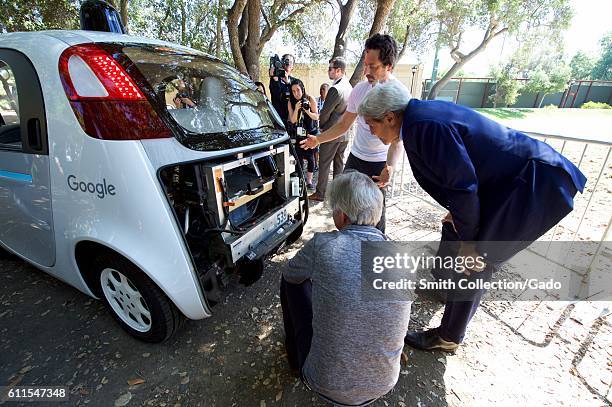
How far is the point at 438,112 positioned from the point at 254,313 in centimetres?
188

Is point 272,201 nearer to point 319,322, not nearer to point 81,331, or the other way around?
point 319,322

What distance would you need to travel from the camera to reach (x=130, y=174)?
154 cm

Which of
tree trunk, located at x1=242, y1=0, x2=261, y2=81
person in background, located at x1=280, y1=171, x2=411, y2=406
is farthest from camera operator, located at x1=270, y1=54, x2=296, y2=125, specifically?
person in background, located at x1=280, y1=171, x2=411, y2=406

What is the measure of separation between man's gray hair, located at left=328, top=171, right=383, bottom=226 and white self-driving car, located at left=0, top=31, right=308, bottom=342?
825 millimetres

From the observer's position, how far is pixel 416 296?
2582mm

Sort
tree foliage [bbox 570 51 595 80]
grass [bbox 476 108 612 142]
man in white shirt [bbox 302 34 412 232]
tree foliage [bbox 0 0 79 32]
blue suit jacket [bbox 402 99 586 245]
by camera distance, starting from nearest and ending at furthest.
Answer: blue suit jacket [bbox 402 99 586 245] < man in white shirt [bbox 302 34 412 232] < tree foliage [bbox 0 0 79 32] < grass [bbox 476 108 612 142] < tree foliage [bbox 570 51 595 80]

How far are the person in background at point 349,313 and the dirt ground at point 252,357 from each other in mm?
571

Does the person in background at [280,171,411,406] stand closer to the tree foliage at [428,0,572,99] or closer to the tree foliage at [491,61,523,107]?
Result: the tree foliage at [428,0,572,99]

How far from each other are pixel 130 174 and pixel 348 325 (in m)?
1.26

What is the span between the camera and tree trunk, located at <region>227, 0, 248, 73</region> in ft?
22.3

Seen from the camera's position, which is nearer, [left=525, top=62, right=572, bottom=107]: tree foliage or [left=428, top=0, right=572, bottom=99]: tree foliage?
[left=428, top=0, right=572, bottom=99]: tree foliage

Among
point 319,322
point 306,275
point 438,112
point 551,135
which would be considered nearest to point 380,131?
point 438,112

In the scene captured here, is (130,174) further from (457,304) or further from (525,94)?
(525,94)

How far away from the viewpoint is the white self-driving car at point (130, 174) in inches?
61.6
